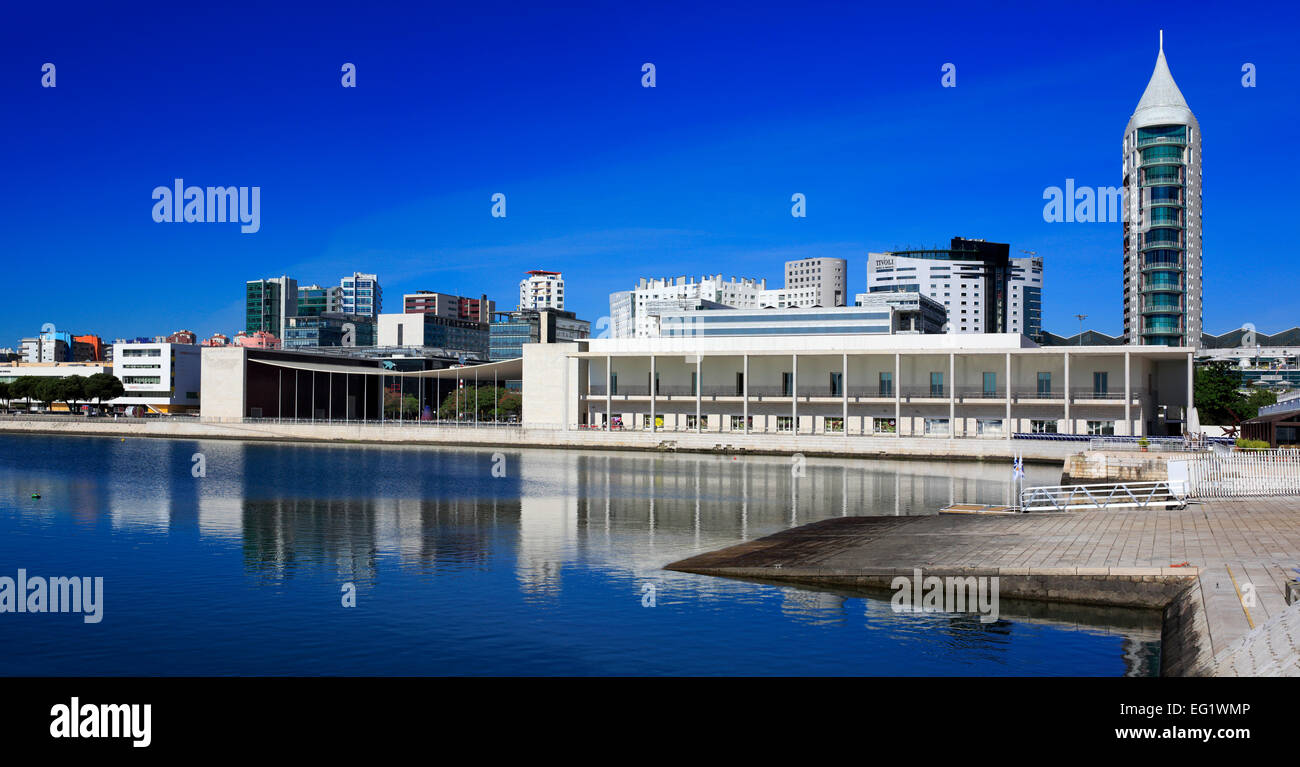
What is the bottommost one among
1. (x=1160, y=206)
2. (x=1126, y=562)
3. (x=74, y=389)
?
(x=1126, y=562)

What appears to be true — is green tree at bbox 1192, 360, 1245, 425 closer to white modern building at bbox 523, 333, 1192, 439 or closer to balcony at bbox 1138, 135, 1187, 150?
white modern building at bbox 523, 333, 1192, 439

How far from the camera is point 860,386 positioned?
7219 centimetres

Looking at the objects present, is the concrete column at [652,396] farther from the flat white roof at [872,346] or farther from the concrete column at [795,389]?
the concrete column at [795,389]

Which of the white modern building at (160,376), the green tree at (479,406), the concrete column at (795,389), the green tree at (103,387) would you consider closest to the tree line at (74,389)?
the green tree at (103,387)

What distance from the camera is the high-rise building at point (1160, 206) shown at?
350ft

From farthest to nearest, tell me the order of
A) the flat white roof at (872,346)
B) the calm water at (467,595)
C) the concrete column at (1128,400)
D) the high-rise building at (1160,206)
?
1. the high-rise building at (1160,206)
2. the flat white roof at (872,346)
3. the concrete column at (1128,400)
4. the calm water at (467,595)

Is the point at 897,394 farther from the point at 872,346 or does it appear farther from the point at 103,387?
the point at 103,387

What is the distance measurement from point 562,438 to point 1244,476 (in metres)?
53.3

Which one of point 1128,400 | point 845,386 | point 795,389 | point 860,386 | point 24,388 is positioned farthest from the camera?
point 24,388

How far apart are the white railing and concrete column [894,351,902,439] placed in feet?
124

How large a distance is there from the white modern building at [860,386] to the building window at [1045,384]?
8 cm

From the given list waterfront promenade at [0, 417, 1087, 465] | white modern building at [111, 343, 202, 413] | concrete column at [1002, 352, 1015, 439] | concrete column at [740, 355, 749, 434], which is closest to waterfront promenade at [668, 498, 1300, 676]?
waterfront promenade at [0, 417, 1087, 465]

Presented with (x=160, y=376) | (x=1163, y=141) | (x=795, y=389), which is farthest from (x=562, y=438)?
(x=1163, y=141)
